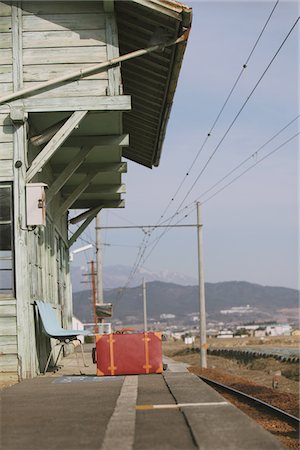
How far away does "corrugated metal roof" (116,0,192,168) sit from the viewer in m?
10.9

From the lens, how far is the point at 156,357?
10.9 meters

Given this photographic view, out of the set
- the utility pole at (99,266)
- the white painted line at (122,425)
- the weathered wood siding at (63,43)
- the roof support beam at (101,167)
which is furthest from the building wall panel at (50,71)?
the utility pole at (99,266)

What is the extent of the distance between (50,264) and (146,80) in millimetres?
3806

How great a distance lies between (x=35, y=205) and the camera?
1062 centimetres

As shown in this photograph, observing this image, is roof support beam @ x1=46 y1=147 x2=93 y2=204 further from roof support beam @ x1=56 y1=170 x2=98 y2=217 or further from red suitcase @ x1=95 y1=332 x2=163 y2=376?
red suitcase @ x1=95 y1=332 x2=163 y2=376

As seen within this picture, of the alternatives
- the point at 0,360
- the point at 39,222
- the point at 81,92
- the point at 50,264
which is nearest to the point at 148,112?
the point at 50,264

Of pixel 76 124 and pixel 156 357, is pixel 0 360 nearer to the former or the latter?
pixel 156 357

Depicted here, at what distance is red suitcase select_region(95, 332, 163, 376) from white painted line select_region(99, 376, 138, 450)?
2.66 m

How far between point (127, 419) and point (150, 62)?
750cm

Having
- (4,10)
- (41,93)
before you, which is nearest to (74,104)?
(41,93)

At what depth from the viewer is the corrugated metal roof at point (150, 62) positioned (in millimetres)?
10875

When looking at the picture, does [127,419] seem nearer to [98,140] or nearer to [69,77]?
[69,77]

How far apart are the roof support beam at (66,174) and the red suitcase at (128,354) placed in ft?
8.68

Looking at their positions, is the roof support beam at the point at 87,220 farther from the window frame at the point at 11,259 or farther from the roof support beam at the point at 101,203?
the window frame at the point at 11,259
